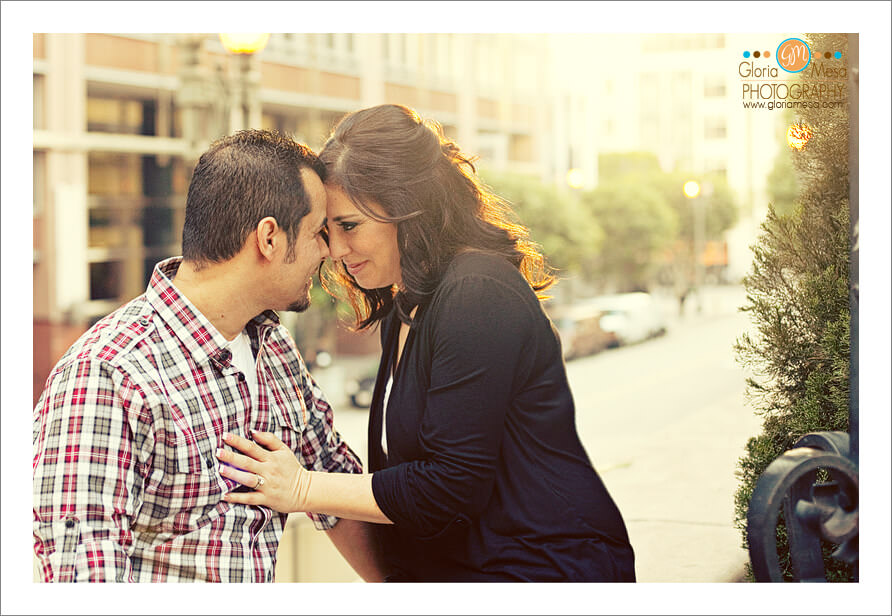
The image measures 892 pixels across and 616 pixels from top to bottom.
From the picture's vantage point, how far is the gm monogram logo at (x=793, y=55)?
3.17 meters

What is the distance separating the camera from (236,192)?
250cm

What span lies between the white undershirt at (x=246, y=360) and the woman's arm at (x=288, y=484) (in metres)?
0.14

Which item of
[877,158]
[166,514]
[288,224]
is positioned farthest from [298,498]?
[877,158]

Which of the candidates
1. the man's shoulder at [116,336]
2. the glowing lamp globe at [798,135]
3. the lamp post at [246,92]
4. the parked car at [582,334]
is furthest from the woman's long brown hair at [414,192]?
the parked car at [582,334]

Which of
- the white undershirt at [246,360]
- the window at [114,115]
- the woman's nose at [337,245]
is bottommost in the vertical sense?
the white undershirt at [246,360]

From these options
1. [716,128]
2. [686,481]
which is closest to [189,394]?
[686,481]

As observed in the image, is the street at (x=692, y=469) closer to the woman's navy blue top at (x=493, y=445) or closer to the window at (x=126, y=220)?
the woman's navy blue top at (x=493, y=445)

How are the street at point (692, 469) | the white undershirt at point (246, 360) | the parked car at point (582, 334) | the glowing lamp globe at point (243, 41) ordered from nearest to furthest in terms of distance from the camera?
the white undershirt at point (246, 360)
the street at point (692, 469)
the glowing lamp globe at point (243, 41)
the parked car at point (582, 334)

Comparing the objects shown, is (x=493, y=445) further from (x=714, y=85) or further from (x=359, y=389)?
(x=359, y=389)

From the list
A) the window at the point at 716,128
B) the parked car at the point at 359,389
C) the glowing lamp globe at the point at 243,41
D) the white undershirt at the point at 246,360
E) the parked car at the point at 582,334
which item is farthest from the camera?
the parked car at the point at 359,389

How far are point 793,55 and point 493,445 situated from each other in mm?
1817

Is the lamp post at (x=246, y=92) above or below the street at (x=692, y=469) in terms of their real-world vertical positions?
above
